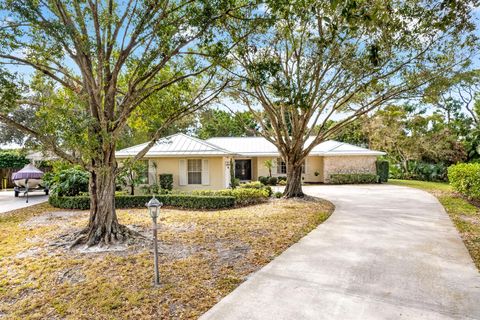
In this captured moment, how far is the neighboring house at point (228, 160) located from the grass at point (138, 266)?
214 inches

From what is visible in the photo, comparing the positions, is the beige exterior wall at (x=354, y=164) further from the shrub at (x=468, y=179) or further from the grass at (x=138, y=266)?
the grass at (x=138, y=266)

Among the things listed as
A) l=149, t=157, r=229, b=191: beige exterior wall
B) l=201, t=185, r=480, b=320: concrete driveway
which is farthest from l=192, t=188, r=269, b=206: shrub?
l=201, t=185, r=480, b=320: concrete driveway

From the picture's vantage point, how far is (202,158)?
1748cm

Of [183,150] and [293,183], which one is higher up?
[183,150]

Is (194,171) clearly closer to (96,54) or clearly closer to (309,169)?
(96,54)

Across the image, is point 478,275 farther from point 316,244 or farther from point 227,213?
point 227,213

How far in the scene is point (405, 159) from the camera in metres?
29.3

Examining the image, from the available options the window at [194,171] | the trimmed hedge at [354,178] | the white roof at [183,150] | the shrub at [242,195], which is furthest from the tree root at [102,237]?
the trimmed hedge at [354,178]

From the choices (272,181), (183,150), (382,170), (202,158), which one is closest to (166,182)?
(183,150)

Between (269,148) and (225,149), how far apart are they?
635 centimetres

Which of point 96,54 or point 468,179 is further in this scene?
point 468,179

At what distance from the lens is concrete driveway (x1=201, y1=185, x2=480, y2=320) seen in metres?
3.95

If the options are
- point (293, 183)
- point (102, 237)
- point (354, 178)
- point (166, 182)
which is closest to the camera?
point (102, 237)

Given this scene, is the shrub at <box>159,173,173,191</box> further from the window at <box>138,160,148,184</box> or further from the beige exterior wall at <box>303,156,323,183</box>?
the beige exterior wall at <box>303,156,323,183</box>
